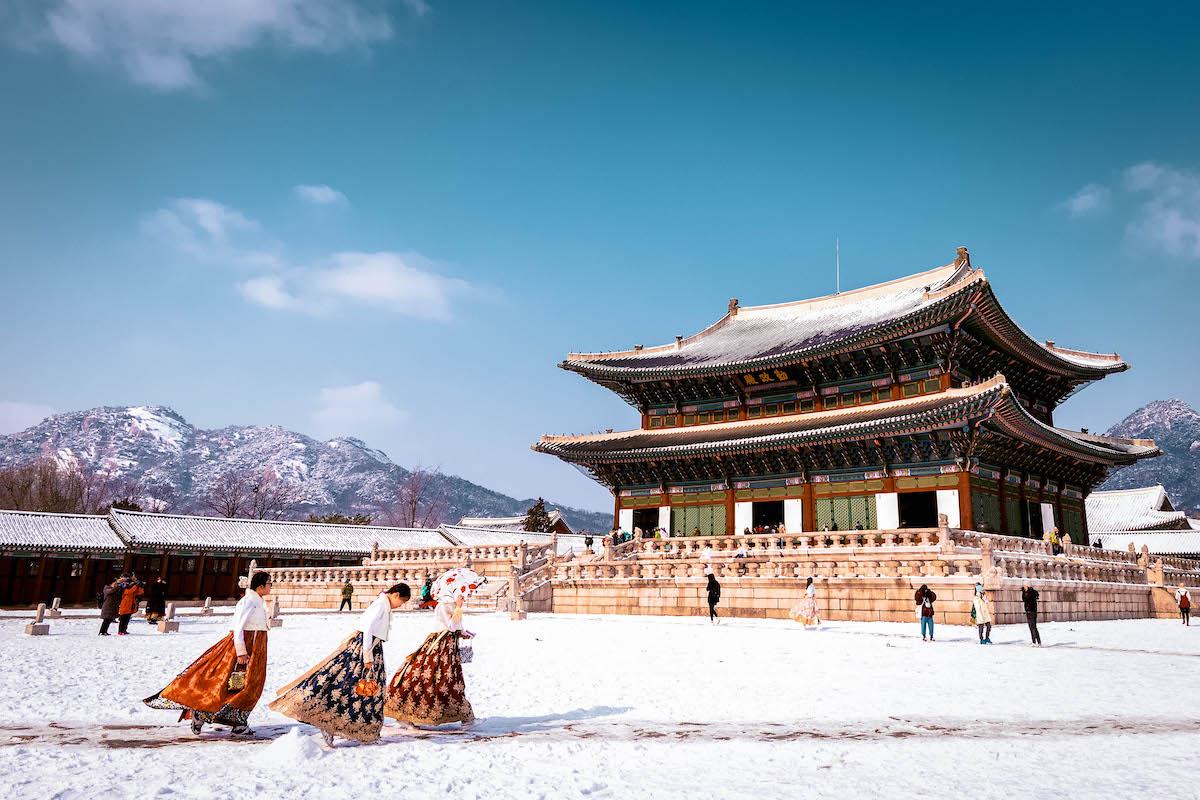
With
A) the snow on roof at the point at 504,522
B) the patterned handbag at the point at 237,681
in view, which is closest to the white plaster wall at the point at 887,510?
the patterned handbag at the point at 237,681

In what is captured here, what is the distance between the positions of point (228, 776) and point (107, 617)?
56.1ft

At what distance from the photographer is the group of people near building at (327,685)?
7488 mm

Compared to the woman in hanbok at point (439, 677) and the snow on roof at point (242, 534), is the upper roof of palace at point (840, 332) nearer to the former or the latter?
the snow on roof at point (242, 534)

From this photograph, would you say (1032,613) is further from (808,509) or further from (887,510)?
(808,509)

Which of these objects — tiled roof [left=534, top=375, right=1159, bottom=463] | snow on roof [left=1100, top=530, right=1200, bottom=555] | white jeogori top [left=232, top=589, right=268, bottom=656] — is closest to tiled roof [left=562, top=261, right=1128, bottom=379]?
tiled roof [left=534, top=375, right=1159, bottom=463]

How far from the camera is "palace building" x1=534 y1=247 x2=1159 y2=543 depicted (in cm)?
3192

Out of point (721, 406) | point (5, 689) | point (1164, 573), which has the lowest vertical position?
point (5, 689)

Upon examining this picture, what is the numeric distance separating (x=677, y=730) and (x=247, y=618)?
454 centimetres

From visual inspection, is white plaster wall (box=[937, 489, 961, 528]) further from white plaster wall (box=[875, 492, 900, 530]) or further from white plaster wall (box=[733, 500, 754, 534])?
white plaster wall (box=[733, 500, 754, 534])

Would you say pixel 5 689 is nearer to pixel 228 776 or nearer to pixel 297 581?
pixel 228 776

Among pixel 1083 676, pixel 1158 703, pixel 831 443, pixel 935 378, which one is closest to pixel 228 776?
pixel 1158 703

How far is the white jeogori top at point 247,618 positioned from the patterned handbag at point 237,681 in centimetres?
18

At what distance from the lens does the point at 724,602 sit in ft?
84.2

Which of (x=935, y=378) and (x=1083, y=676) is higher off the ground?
(x=935, y=378)
